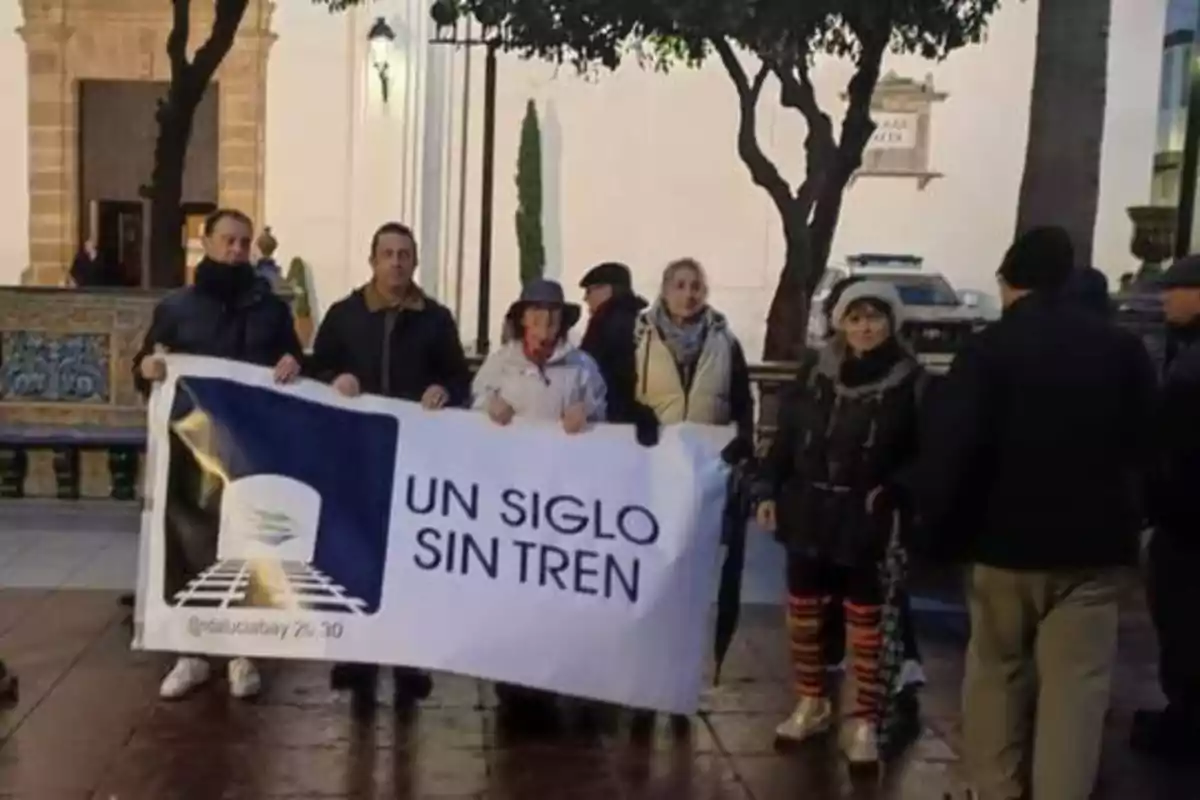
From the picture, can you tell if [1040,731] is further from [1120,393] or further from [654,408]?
[654,408]

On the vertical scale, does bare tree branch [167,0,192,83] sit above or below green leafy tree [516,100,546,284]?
above

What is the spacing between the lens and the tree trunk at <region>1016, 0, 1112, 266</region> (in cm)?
837

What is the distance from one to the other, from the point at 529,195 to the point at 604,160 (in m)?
1.15

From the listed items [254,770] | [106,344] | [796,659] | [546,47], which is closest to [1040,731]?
[796,659]

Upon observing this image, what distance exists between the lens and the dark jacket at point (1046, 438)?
162 inches

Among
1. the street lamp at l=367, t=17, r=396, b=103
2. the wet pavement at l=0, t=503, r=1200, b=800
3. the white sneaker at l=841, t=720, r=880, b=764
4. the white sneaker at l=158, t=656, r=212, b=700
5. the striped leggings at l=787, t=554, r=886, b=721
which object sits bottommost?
the wet pavement at l=0, t=503, r=1200, b=800

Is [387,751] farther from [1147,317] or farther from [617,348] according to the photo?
[1147,317]

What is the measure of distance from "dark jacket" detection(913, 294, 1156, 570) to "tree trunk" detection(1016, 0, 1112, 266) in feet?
14.3

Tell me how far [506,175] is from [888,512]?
656 inches

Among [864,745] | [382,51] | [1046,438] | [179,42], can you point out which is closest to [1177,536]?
[864,745]

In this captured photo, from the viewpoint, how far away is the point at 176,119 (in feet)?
36.5

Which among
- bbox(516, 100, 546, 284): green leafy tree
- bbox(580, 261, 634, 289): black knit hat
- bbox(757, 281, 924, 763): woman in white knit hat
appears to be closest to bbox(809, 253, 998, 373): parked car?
bbox(516, 100, 546, 284): green leafy tree

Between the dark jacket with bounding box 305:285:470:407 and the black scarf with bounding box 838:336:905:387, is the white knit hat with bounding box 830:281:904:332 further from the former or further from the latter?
the dark jacket with bounding box 305:285:470:407

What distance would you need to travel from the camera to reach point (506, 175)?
2114cm
